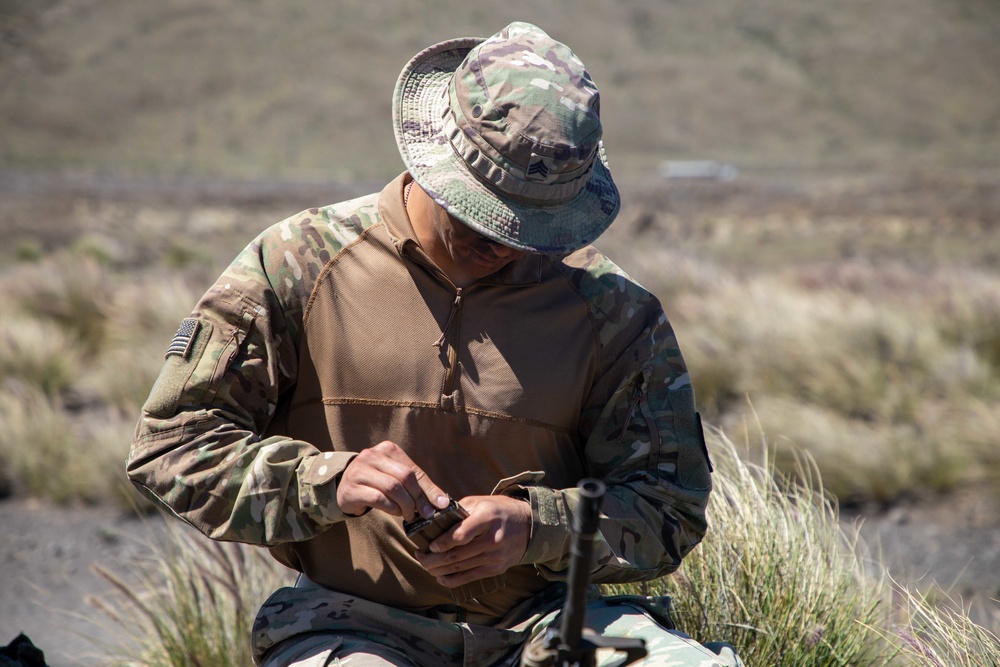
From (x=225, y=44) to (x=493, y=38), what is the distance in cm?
7431

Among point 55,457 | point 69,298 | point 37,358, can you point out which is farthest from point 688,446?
point 69,298

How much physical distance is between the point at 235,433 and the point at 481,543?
0.53 meters

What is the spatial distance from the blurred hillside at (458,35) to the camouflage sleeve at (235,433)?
162 ft

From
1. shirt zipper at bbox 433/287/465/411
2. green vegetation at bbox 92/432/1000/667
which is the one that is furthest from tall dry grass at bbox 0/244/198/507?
shirt zipper at bbox 433/287/465/411

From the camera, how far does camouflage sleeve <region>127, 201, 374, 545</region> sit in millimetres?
1793

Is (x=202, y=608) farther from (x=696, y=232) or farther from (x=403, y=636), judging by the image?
(x=696, y=232)

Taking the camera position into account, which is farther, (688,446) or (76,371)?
(76,371)

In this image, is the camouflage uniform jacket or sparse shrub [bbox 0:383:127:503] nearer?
the camouflage uniform jacket

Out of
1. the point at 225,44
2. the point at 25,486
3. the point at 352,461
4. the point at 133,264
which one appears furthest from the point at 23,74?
the point at 352,461

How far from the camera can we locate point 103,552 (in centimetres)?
457

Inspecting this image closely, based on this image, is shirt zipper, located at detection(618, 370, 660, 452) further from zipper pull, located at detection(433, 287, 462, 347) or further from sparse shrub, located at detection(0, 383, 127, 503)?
sparse shrub, located at detection(0, 383, 127, 503)

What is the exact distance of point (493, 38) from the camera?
76.7 inches

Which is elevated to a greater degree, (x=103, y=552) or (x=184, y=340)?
(x=184, y=340)

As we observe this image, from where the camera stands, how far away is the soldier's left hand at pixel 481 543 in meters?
1.74
